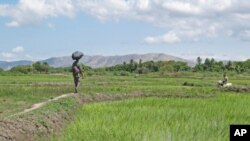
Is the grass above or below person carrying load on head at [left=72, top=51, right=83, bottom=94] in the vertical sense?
below

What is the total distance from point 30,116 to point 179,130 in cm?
236

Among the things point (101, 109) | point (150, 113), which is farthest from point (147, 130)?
point (101, 109)

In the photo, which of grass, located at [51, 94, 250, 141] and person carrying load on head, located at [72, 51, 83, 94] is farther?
person carrying load on head, located at [72, 51, 83, 94]

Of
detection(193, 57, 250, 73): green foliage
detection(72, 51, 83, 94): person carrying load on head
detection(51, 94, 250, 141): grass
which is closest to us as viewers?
detection(51, 94, 250, 141): grass

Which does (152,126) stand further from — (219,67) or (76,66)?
(219,67)

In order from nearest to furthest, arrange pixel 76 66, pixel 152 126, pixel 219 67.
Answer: pixel 152 126 → pixel 76 66 → pixel 219 67

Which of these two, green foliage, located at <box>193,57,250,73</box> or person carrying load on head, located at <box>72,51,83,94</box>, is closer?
person carrying load on head, located at <box>72,51,83,94</box>

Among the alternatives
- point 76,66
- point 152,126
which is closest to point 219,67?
point 76,66

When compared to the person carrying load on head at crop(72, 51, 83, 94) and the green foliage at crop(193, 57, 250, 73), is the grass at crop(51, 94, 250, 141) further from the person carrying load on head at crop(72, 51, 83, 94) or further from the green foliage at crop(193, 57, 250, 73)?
the green foliage at crop(193, 57, 250, 73)

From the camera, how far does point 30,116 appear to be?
24.8ft

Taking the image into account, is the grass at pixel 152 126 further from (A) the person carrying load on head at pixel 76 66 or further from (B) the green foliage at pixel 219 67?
(B) the green foliage at pixel 219 67

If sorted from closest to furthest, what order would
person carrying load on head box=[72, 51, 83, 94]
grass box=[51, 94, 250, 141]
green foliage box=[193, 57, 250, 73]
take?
1. grass box=[51, 94, 250, 141]
2. person carrying load on head box=[72, 51, 83, 94]
3. green foliage box=[193, 57, 250, 73]

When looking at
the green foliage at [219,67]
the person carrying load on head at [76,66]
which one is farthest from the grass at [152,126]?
the green foliage at [219,67]

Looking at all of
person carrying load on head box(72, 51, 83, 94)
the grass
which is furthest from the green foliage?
the grass
